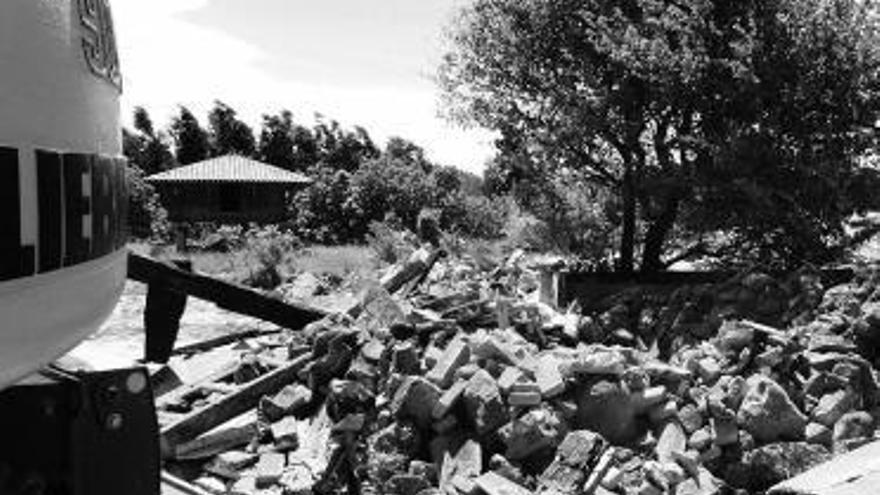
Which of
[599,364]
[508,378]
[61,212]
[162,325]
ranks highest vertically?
[61,212]

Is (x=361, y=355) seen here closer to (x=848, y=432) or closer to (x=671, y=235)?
(x=848, y=432)

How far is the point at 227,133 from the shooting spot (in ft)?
187

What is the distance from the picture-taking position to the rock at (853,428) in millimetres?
9250

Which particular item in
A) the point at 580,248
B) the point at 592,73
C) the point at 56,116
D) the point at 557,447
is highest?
the point at 592,73

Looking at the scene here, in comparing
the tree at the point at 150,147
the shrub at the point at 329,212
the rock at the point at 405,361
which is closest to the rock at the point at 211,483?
the rock at the point at 405,361

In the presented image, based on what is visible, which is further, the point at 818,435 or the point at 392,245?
the point at 392,245

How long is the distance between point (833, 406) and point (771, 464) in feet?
3.56

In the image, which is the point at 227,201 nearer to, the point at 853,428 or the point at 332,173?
the point at 332,173

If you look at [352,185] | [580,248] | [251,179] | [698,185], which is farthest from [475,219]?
[698,185]

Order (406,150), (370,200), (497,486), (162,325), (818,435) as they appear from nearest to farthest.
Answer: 1. (162,325)
2. (497,486)
3. (818,435)
4. (370,200)
5. (406,150)

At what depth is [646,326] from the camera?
1292 centimetres

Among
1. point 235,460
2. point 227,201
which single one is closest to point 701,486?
point 235,460

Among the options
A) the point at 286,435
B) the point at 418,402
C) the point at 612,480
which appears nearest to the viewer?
the point at 612,480

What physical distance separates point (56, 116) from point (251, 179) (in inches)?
1623
